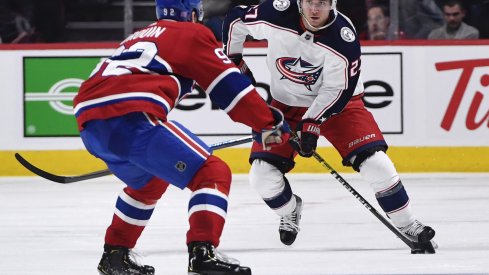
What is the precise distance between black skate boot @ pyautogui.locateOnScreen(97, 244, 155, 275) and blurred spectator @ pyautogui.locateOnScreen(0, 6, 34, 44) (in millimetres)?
4523

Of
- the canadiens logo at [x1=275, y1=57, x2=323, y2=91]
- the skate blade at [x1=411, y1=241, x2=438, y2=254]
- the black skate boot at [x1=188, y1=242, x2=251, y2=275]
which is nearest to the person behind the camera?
the black skate boot at [x1=188, y1=242, x2=251, y2=275]

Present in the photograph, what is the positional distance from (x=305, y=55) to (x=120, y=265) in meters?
1.44

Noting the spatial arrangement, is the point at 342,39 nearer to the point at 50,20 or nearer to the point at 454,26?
the point at 454,26

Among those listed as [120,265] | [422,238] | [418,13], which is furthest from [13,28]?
[120,265]

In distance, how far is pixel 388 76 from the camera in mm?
7945

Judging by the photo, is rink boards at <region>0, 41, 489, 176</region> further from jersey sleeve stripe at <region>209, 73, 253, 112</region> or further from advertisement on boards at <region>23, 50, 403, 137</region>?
jersey sleeve stripe at <region>209, 73, 253, 112</region>

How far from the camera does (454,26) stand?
797 centimetres

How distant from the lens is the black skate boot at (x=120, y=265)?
155 inches

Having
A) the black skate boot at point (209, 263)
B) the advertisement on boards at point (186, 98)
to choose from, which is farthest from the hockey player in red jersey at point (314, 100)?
the advertisement on boards at point (186, 98)

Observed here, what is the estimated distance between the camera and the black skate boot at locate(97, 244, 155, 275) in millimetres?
3930

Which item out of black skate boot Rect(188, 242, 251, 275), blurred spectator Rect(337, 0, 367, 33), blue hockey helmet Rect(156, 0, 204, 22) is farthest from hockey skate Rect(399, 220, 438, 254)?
blurred spectator Rect(337, 0, 367, 33)

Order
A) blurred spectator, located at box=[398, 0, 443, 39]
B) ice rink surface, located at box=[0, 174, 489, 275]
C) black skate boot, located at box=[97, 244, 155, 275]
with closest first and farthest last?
black skate boot, located at box=[97, 244, 155, 275]
ice rink surface, located at box=[0, 174, 489, 275]
blurred spectator, located at box=[398, 0, 443, 39]

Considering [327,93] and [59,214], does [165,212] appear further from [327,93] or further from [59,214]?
[327,93]

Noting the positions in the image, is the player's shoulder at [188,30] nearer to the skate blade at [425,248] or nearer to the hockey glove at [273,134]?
the hockey glove at [273,134]
